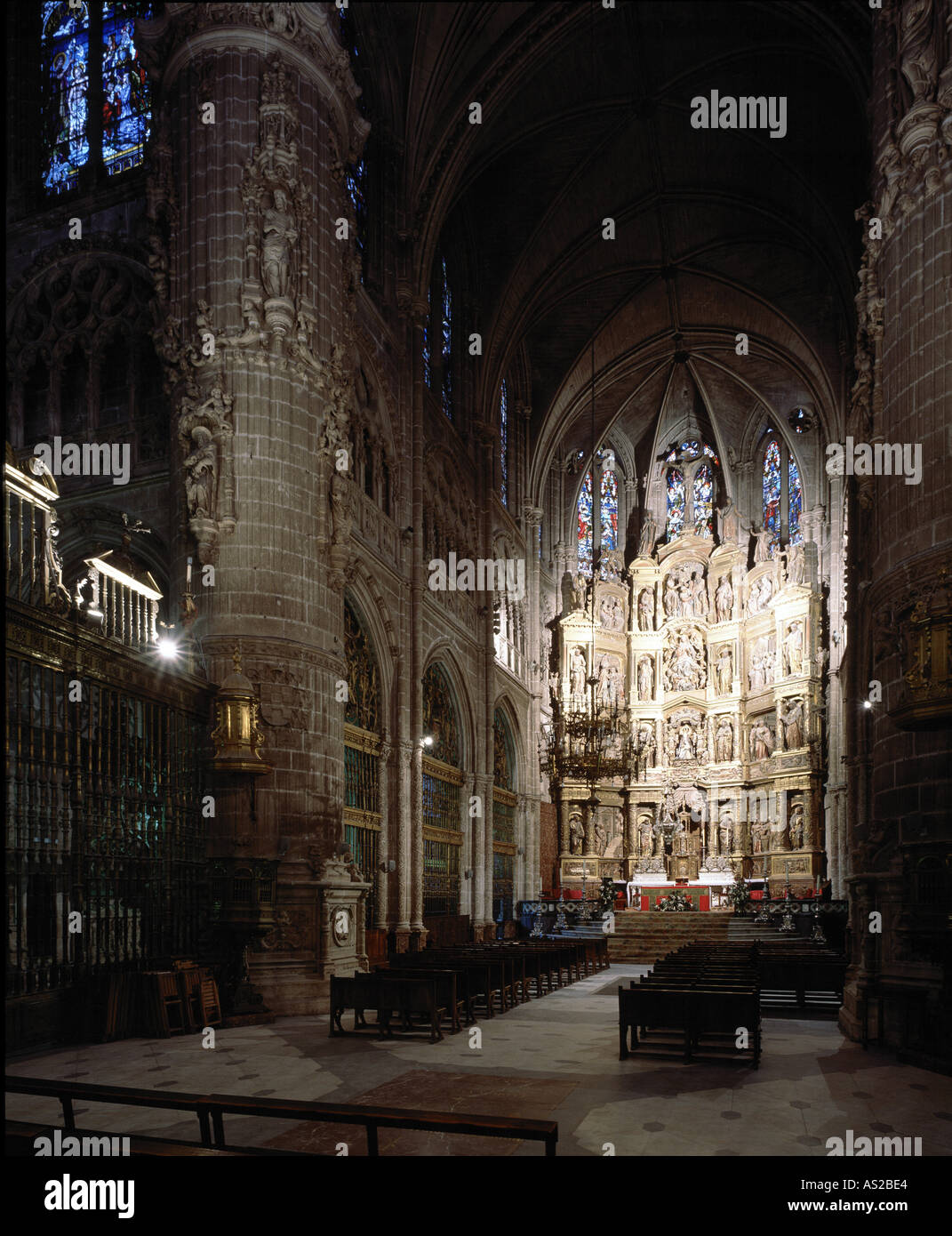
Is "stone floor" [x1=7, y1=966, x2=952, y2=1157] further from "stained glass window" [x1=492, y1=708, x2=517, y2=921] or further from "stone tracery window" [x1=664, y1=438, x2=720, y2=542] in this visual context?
"stone tracery window" [x1=664, y1=438, x2=720, y2=542]

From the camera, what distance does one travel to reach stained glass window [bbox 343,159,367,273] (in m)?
23.4

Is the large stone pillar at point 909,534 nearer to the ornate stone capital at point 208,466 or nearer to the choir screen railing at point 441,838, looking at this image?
the ornate stone capital at point 208,466

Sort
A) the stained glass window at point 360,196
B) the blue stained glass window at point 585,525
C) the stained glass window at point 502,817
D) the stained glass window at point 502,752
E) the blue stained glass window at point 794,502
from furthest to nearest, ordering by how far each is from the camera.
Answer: the blue stained glass window at point 585,525
the blue stained glass window at point 794,502
the stained glass window at point 502,752
the stained glass window at point 502,817
the stained glass window at point 360,196

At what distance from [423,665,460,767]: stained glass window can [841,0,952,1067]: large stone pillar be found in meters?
13.7

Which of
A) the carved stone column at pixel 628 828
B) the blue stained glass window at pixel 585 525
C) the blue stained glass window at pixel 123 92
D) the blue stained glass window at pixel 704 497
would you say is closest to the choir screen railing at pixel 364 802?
the blue stained glass window at pixel 123 92

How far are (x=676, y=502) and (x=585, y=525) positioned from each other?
3.74 m

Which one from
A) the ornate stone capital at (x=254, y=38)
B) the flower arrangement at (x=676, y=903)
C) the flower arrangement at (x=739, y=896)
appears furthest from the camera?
the flower arrangement at (x=676, y=903)

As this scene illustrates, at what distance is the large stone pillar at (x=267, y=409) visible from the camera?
15953 mm

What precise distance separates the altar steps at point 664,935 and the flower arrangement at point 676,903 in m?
2.28

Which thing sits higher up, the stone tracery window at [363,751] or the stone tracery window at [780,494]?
the stone tracery window at [780,494]

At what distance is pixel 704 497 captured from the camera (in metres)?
42.8

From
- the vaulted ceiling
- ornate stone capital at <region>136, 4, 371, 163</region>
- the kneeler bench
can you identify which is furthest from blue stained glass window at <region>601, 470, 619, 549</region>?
the kneeler bench

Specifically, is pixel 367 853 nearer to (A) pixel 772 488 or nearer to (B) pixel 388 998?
(B) pixel 388 998
